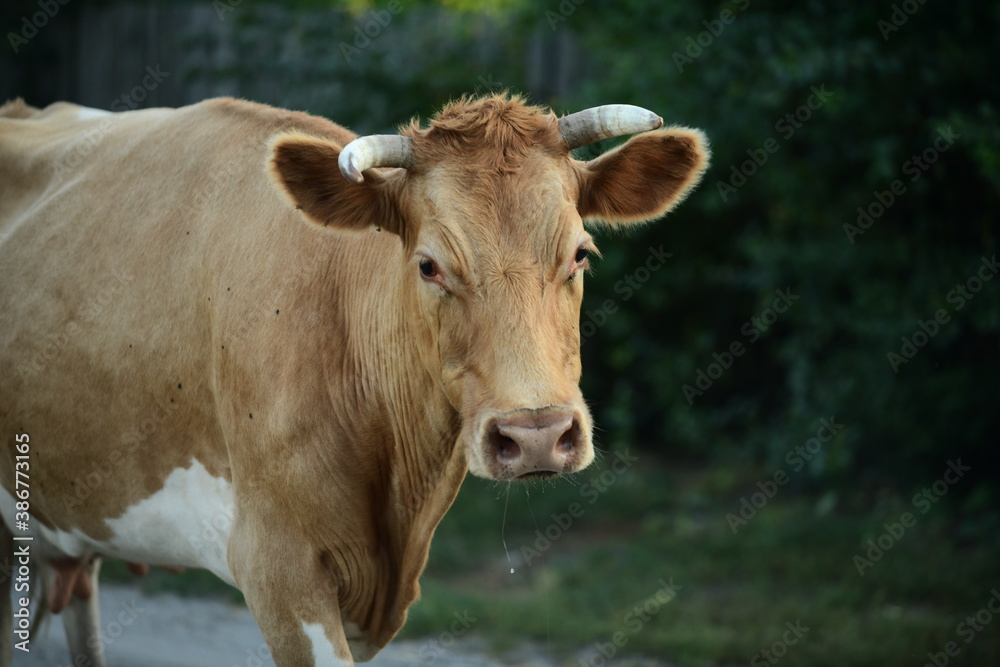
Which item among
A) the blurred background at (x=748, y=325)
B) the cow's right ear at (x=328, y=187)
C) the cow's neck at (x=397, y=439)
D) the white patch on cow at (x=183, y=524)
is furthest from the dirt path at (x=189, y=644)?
the cow's right ear at (x=328, y=187)

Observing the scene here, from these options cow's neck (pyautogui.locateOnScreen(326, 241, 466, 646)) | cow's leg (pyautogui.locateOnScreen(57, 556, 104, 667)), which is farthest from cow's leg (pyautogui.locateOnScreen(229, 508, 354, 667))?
cow's leg (pyautogui.locateOnScreen(57, 556, 104, 667))

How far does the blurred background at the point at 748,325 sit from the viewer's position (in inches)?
240

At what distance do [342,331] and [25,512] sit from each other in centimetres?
170

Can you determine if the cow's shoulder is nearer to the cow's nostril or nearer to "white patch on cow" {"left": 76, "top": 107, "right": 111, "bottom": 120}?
"white patch on cow" {"left": 76, "top": 107, "right": 111, "bottom": 120}

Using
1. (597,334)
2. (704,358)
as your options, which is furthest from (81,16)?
(704,358)

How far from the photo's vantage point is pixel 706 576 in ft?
22.4

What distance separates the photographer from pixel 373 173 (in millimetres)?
3092

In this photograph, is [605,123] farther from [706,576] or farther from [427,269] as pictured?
[706,576]

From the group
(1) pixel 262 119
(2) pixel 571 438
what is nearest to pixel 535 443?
(2) pixel 571 438

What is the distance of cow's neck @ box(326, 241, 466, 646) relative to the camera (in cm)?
316

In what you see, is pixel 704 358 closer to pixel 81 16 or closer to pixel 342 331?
pixel 342 331

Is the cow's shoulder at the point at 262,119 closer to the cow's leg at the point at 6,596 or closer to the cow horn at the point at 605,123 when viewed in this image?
the cow horn at the point at 605,123

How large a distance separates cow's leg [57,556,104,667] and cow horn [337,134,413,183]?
9.03 feet

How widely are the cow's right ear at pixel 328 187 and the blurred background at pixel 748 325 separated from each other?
2026 millimetres
